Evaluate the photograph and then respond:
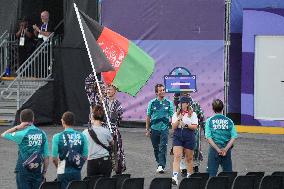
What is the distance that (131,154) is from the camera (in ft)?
71.4

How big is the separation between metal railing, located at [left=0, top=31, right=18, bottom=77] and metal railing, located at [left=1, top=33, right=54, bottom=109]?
0.62m

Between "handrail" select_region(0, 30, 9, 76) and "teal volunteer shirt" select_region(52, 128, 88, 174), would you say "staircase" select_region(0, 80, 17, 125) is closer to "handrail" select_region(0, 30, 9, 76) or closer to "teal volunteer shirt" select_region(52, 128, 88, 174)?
"handrail" select_region(0, 30, 9, 76)

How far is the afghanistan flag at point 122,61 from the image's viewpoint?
54.6 feet

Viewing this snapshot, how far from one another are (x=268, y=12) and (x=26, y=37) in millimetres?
7859

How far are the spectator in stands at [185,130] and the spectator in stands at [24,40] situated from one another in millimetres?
13238

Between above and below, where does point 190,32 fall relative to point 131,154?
above

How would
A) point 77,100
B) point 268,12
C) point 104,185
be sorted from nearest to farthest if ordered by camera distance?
Answer: point 104,185
point 268,12
point 77,100

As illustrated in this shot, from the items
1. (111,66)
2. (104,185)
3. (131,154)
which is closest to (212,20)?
(131,154)

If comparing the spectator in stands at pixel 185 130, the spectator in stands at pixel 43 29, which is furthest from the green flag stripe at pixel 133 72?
the spectator in stands at pixel 43 29

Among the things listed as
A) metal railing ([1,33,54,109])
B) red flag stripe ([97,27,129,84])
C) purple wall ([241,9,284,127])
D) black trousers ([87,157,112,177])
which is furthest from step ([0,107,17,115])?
black trousers ([87,157,112,177])

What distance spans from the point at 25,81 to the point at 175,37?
4.75 metres

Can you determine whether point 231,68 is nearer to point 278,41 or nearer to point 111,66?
point 278,41

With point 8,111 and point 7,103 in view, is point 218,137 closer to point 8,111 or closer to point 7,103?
point 8,111

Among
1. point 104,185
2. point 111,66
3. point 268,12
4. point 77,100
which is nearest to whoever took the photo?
point 104,185
